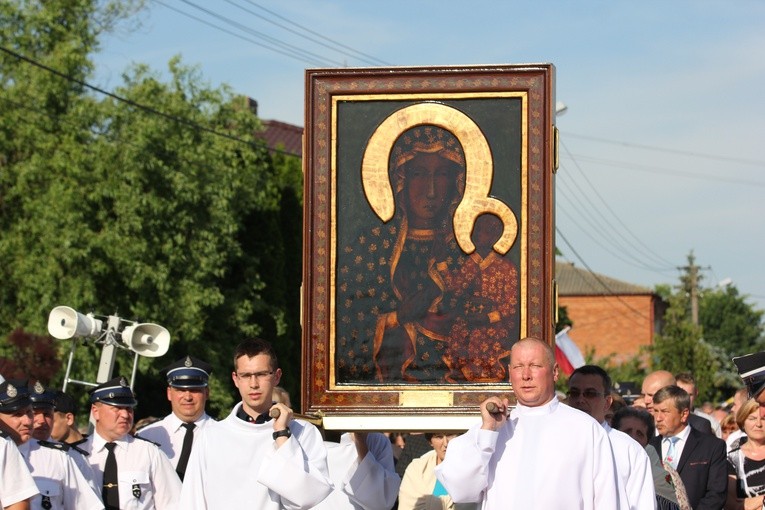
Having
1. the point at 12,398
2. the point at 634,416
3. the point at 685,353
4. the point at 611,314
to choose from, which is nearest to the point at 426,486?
the point at 634,416

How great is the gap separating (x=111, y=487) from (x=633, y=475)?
137 inches

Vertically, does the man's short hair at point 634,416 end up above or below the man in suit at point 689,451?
above

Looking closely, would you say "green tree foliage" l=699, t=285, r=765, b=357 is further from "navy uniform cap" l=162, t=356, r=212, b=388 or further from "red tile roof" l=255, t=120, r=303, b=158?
"navy uniform cap" l=162, t=356, r=212, b=388

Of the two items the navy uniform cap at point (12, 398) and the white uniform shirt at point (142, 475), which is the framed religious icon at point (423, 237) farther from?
the navy uniform cap at point (12, 398)

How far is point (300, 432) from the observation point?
295 inches

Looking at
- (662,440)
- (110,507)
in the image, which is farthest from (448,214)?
(662,440)

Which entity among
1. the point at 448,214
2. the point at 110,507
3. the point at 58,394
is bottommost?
the point at 110,507

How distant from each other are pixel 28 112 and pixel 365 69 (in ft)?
80.2

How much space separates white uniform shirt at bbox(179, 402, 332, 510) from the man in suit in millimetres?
3568

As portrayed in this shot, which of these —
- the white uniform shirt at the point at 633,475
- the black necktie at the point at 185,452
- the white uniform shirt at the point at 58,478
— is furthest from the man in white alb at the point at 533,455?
the black necktie at the point at 185,452

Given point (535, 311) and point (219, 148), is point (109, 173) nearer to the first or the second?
point (219, 148)

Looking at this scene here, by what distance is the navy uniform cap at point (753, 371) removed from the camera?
752 centimetres

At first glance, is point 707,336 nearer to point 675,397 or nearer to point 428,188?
point 675,397

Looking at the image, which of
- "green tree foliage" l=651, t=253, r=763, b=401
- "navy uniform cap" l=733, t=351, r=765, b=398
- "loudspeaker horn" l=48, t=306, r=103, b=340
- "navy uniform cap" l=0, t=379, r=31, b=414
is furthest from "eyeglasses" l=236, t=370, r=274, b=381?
"green tree foliage" l=651, t=253, r=763, b=401
